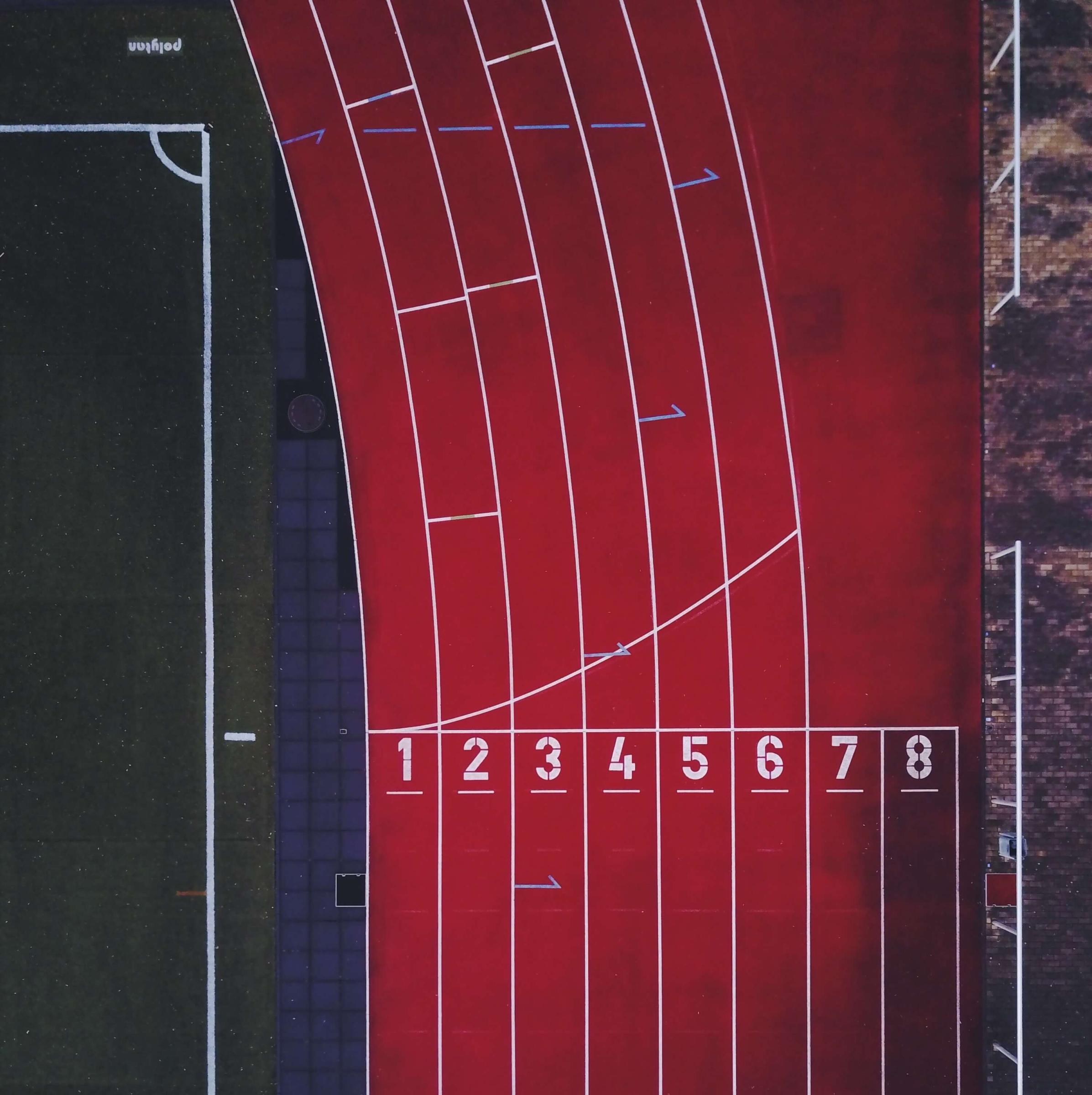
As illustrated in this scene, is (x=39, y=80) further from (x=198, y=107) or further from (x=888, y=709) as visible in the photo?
(x=888, y=709)

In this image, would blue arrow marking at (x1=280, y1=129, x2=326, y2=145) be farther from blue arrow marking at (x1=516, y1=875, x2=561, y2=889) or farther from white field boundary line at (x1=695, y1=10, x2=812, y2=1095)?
blue arrow marking at (x1=516, y1=875, x2=561, y2=889)

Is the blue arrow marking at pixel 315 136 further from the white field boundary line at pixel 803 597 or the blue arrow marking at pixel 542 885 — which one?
the blue arrow marking at pixel 542 885

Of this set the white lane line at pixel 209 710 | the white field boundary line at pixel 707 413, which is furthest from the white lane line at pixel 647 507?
the white lane line at pixel 209 710

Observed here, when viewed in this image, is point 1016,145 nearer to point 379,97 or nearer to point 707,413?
point 707,413

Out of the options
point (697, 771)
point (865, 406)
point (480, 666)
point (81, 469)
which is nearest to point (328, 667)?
point (480, 666)

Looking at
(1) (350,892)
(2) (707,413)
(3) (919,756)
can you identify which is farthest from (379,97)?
(3) (919,756)
